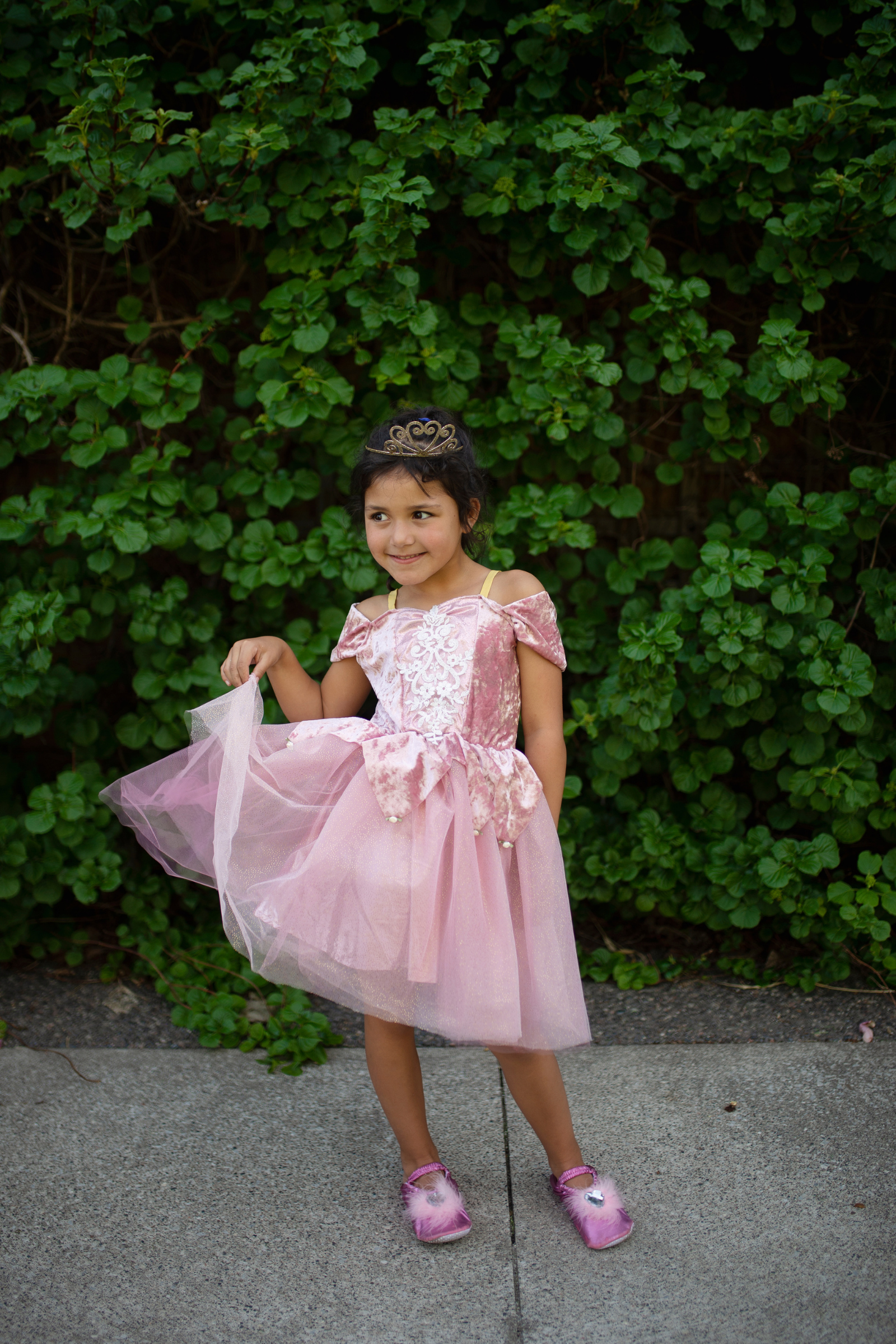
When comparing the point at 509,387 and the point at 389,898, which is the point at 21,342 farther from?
the point at 389,898

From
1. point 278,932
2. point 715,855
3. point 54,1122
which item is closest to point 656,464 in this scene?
point 715,855

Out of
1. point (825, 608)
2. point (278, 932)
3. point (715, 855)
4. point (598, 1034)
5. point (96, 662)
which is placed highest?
point (825, 608)

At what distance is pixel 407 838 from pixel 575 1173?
2.33 ft

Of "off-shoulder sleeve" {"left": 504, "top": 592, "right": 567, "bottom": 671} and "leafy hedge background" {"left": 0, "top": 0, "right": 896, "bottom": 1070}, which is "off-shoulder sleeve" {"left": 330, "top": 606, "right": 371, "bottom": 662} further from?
"leafy hedge background" {"left": 0, "top": 0, "right": 896, "bottom": 1070}

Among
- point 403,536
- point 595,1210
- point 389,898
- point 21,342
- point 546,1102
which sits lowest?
point 595,1210

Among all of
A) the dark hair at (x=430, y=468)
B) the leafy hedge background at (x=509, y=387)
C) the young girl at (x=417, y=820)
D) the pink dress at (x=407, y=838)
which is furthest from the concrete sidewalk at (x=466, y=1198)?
the dark hair at (x=430, y=468)

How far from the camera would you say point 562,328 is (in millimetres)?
3020

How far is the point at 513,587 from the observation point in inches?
75.6

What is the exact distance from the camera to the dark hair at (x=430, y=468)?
1.85 m

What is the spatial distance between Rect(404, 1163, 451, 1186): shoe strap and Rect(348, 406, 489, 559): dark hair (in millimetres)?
1185

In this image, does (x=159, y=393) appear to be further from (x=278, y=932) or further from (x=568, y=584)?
(x=278, y=932)

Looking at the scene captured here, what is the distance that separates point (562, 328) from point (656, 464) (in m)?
0.49

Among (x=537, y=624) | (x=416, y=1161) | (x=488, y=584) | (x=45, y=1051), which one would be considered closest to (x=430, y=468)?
(x=488, y=584)

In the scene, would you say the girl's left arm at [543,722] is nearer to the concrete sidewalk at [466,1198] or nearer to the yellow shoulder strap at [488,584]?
the yellow shoulder strap at [488,584]
